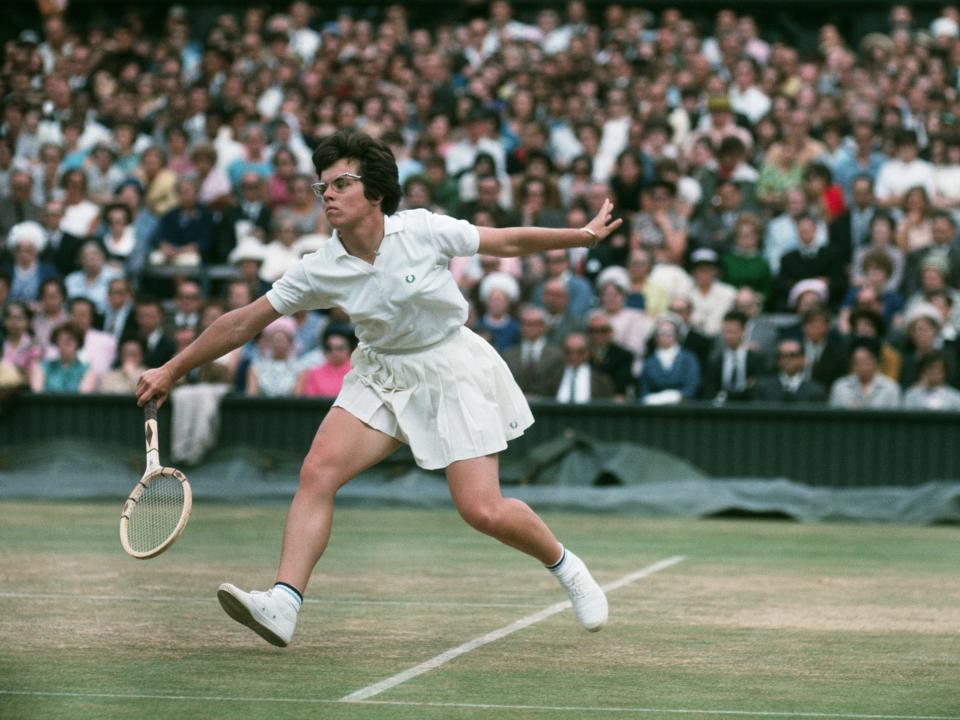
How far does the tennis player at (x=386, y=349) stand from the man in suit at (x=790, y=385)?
8.44m

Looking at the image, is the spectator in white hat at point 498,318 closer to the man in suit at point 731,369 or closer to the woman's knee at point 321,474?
the man in suit at point 731,369

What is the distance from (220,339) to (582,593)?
1.72 m

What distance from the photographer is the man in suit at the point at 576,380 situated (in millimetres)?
15094

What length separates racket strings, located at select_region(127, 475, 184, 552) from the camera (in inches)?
256

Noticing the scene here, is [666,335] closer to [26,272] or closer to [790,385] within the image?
[790,385]

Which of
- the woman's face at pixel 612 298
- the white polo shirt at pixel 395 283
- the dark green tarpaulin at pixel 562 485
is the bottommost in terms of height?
the dark green tarpaulin at pixel 562 485

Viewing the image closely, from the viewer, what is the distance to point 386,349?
6602 mm

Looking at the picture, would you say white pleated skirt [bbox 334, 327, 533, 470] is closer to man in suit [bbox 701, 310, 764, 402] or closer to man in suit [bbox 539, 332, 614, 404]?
man in suit [bbox 539, 332, 614, 404]

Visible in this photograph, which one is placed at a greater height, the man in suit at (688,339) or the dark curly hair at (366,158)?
the dark curly hair at (366,158)

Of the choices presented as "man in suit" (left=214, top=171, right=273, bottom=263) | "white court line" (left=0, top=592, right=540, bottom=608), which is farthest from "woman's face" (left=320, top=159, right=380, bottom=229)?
"man in suit" (left=214, top=171, right=273, bottom=263)

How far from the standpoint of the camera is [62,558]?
1014 centimetres

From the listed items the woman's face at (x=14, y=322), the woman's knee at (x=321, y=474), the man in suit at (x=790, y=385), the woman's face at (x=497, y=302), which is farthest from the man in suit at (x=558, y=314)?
the woman's knee at (x=321, y=474)

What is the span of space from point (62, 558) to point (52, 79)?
11.7 metres

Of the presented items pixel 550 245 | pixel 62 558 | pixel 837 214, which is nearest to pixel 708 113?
pixel 837 214
